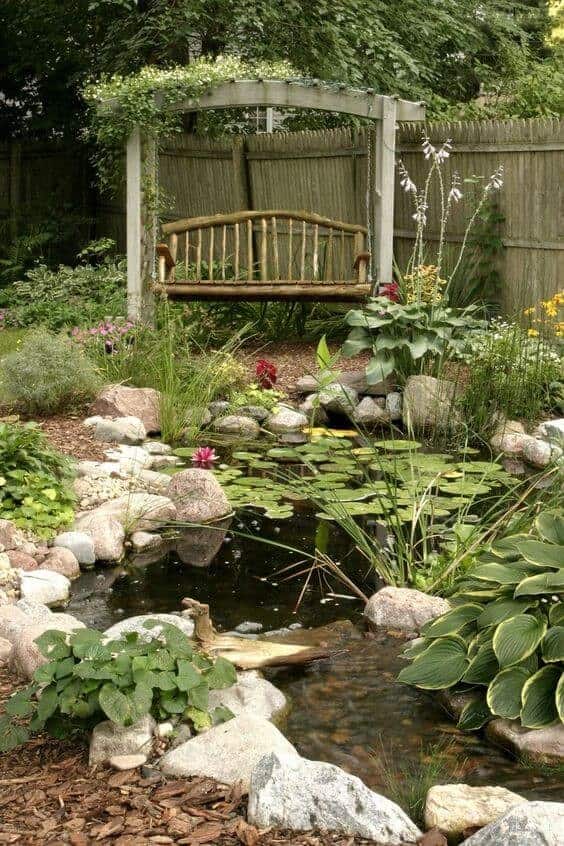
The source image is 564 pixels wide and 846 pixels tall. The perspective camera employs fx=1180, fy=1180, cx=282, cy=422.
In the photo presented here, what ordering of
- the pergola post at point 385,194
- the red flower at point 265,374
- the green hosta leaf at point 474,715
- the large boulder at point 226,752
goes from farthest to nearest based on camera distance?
the pergola post at point 385,194 < the red flower at point 265,374 < the green hosta leaf at point 474,715 < the large boulder at point 226,752

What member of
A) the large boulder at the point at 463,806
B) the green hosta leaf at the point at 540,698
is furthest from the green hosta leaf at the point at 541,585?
the large boulder at the point at 463,806

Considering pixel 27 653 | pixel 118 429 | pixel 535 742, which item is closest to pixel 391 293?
pixel 118 429

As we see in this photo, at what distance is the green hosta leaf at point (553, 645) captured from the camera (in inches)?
144

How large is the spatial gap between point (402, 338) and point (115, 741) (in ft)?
18.4

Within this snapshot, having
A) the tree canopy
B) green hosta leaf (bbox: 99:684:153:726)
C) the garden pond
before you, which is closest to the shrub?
the garden pond

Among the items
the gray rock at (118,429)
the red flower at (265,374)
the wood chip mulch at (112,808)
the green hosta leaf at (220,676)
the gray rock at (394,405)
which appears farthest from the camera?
the red flower at (265,374)

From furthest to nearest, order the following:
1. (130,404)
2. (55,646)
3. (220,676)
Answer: (130,404)
(220,676)
(55,646)

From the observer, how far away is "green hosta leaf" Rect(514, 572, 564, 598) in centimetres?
375

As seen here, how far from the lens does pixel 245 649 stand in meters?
4.36

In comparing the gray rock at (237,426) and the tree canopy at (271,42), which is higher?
the tree canopy at (271,42)

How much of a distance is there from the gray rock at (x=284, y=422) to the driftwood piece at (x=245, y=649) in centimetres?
401

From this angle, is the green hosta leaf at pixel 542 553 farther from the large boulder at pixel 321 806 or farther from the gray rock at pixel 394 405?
the gray rock at pixel 394 405

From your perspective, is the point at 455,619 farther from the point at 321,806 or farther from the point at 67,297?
the point at 67,297

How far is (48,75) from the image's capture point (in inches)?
607
